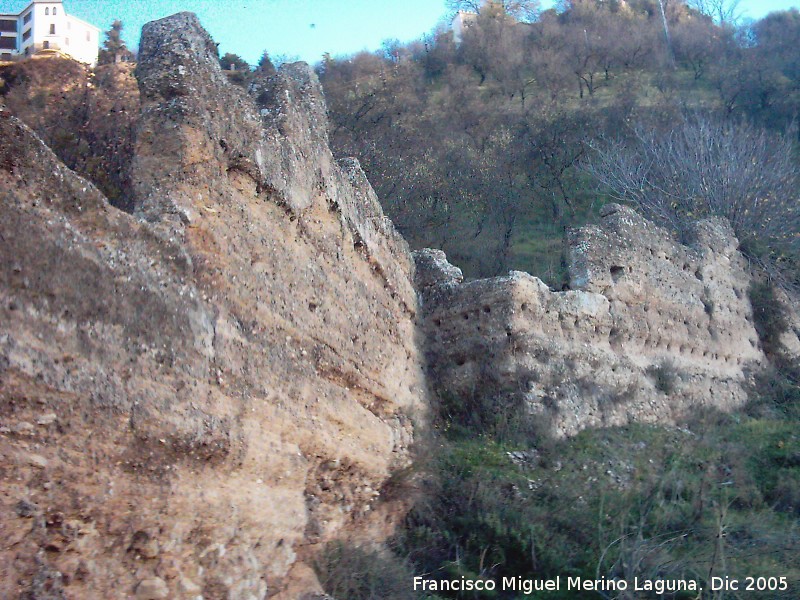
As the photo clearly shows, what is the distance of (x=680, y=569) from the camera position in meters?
6.54

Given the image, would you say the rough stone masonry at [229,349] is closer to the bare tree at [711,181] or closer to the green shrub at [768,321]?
the green shrub at [768,321]

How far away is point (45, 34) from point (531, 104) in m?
19.6

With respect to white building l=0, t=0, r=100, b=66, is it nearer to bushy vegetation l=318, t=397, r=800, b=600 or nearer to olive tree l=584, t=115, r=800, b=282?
olive tree l=584, t=115, r=800, b=282

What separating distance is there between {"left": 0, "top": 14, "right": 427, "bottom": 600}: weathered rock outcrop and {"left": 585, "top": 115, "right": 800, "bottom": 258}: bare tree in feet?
35.6

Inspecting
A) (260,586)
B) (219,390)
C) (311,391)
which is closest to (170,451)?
(219,390)

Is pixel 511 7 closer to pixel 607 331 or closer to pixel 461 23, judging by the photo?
pixel 461 23

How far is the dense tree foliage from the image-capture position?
20766 millimetres

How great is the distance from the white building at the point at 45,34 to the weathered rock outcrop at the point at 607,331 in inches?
468

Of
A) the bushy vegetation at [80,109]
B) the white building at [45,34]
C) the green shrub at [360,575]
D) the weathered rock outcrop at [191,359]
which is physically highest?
the white building at [45,34]

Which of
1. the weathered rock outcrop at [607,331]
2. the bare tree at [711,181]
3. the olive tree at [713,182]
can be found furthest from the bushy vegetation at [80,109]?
the bare tree at [711,181]

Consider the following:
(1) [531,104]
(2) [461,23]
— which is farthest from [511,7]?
(1) [531,104]

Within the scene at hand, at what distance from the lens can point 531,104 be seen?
3300cm

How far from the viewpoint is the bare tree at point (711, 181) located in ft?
59.4

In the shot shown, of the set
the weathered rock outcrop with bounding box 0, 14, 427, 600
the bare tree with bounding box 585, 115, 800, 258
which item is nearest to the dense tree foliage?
the bare tree with bounding box 585, 115, 800, 258
